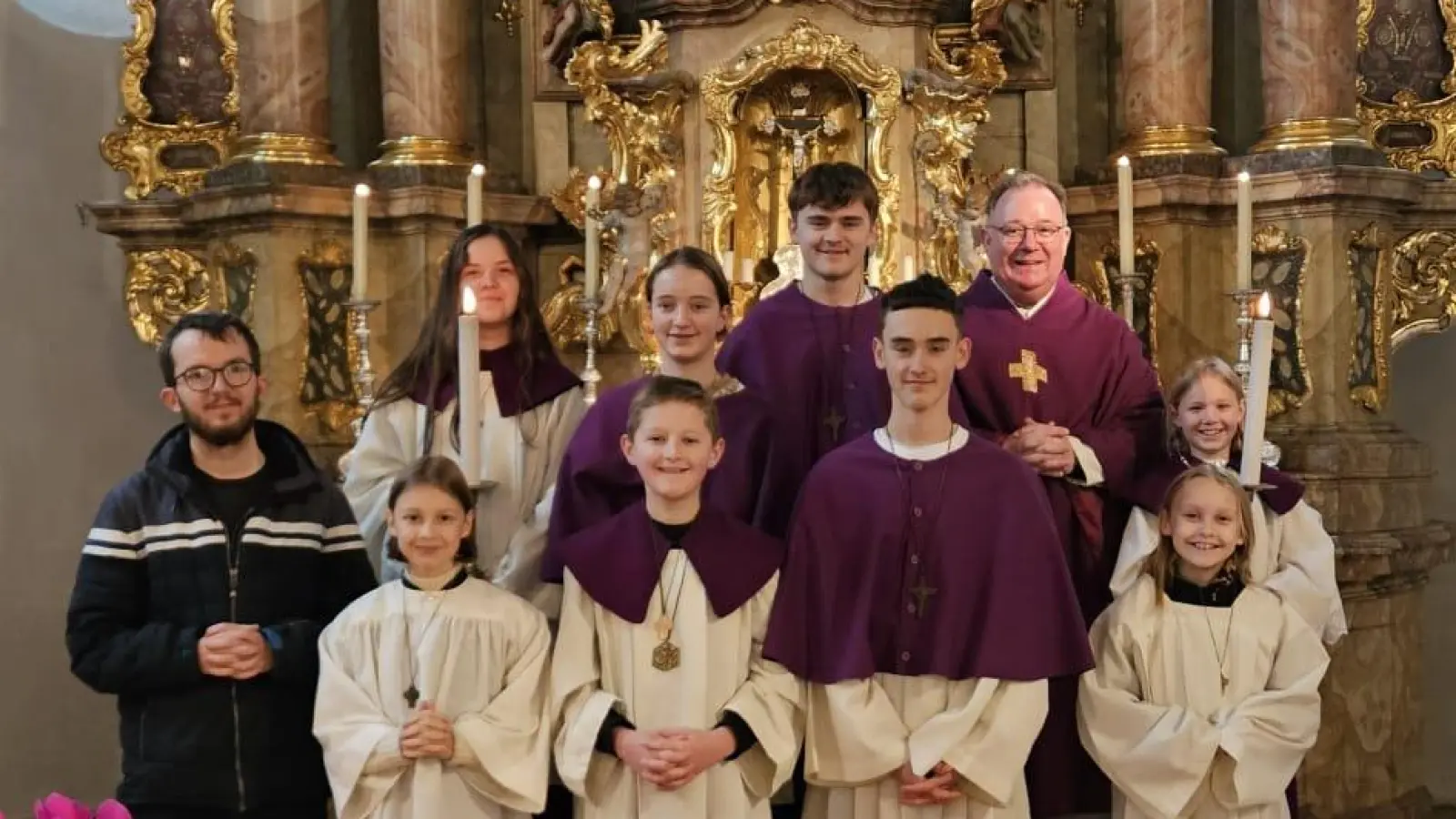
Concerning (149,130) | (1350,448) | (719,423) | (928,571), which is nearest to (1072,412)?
(928,571)

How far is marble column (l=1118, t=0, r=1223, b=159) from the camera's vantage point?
5.89 m

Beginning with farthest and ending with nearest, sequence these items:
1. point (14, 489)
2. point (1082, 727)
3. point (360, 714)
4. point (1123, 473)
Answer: point (14, 489) < point (1123, 473) < point (1082, 727) < point (360, 714)

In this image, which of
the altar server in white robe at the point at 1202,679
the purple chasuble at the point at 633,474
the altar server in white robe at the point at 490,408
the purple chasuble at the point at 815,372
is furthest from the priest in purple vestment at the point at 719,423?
the altar server in white robe at the point at 1202,679

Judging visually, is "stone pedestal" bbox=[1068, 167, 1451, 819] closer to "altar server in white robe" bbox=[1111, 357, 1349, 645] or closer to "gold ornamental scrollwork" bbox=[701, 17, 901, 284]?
"gold ornamental scrollwork" bbox=[701, 17, 901, 284]

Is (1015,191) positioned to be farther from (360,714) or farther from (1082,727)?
(360,714)

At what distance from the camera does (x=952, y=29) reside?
20.2 ft

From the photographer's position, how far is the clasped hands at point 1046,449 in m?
3.73

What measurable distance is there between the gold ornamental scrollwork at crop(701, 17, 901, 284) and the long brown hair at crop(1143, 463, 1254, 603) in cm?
222

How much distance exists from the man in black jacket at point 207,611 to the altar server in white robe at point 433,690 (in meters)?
0.13

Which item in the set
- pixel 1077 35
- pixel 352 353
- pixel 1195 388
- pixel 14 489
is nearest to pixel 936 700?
pixel 1195 388

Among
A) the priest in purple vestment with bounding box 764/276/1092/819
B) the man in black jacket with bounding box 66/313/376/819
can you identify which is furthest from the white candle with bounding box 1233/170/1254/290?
the man in black jacket with bounding box 66/313/376/819

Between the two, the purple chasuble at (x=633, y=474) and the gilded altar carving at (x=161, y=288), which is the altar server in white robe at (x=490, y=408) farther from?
the gilded altar carving at (x=161, y=288)

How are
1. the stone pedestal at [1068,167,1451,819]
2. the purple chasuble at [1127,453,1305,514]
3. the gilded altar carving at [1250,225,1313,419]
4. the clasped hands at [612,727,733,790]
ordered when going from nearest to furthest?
the clasped hands at [612,727,733,790], the purple chasuble at [1127,453,1305,514], the stone pedestal at [1068,167,1451,819], the gilded altar carving at [1250,225,1313,419]

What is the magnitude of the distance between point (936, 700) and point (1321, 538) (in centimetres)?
130
